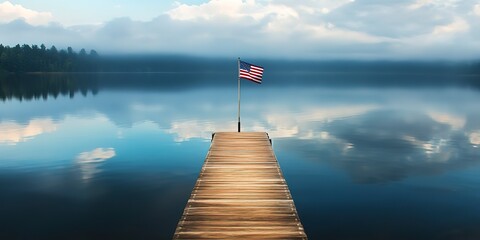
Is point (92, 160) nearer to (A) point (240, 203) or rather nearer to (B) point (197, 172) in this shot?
(B) point (197, 172)

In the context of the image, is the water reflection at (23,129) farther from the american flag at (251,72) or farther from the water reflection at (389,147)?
the water reflection at (389,147)

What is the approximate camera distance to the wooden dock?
14.8 meters

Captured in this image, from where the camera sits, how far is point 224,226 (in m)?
15.2

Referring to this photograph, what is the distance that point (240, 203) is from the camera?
1766 cm

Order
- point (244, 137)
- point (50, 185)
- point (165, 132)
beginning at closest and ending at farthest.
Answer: point (50, 185) < point (244, 137) < point (165, 132)

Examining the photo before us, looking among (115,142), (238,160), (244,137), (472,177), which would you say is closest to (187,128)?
(115,142)

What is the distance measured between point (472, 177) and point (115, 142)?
3669 centimetres

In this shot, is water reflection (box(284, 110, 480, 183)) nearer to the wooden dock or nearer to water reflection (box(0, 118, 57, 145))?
the wooden dock

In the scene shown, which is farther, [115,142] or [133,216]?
[115,142]

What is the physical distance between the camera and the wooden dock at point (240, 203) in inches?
581

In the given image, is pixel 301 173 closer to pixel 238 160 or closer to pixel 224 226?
pixel 238 160

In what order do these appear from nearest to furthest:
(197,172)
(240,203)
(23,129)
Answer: (240,203)
(197,172)
(23,129)

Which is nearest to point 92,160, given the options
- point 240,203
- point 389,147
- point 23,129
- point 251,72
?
point 251,72

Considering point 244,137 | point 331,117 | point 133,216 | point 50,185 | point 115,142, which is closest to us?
point 133,216
